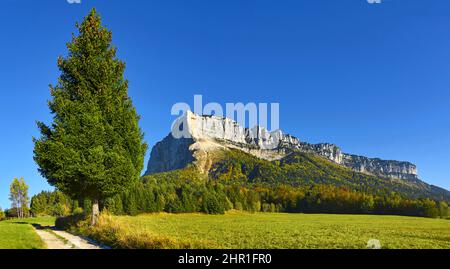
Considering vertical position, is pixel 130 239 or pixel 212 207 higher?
pixel 130 239

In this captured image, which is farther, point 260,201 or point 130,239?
point 260,201

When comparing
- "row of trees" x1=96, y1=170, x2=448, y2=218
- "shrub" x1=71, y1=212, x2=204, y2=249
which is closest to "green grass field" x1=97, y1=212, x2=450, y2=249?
"shrub" x1=71, y1=212, x2=204, y2=249

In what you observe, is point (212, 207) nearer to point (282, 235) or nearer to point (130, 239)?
point (282, 235)

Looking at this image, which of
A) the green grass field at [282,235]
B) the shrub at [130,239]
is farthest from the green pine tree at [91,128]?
the shrub at [130,239]

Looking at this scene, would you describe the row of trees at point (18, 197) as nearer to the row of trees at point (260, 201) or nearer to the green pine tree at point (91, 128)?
the row of trees at point (260, 201)

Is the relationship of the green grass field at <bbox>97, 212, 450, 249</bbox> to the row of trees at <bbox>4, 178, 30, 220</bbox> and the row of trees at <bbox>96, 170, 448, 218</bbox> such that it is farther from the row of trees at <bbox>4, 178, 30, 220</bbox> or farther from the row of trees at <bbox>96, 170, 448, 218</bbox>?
the row of trees at <bbox>4, 178, 30, 220</bbox>

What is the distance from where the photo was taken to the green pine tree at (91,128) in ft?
92.0

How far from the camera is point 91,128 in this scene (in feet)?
94.3

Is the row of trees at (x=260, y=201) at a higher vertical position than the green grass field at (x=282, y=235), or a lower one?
lower

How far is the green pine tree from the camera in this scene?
28041mm

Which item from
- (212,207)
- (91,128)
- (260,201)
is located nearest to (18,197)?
(212,207)

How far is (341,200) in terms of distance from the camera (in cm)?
16162
